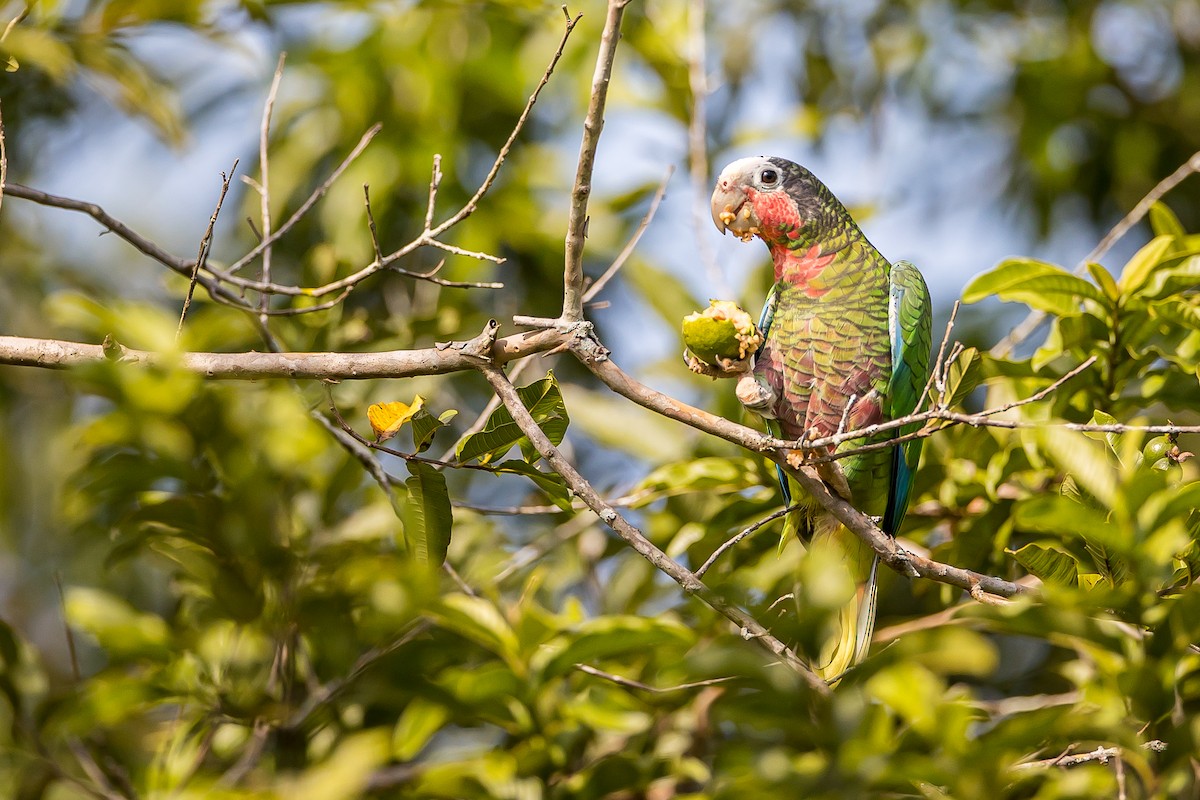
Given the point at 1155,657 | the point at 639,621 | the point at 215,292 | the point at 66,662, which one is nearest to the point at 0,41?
the point at 215,292

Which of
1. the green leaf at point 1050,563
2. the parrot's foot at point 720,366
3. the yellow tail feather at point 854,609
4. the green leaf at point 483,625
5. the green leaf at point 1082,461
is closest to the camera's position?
the green leaf at point 1082,461

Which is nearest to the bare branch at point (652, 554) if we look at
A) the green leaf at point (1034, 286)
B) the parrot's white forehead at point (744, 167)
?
the green leaf at point (1034, 286)

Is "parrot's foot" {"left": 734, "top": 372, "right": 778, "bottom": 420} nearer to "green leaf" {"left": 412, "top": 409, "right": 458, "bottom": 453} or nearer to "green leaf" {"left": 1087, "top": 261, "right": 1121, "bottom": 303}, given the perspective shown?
"green leaf" {"left": 412, "top": 409, "right": 458, "bottom": 453}

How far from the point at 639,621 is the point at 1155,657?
923 mm

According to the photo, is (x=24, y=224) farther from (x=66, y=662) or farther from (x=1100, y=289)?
(x=1100, y=289)

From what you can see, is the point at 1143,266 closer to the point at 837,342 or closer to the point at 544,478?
the point at 837,342

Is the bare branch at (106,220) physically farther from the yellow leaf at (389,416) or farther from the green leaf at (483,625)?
the green leaf at (483,625)

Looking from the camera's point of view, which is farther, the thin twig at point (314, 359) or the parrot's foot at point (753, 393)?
the parrot's foot at point (753, 393)

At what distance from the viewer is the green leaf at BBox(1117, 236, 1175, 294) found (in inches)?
92.7

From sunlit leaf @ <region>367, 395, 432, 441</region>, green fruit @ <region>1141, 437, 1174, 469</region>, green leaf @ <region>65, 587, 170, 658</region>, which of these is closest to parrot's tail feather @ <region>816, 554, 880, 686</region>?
green fruit @ <region>1141, 437, 1174, 469</region>

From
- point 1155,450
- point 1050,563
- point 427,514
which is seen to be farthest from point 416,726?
point 1155,450

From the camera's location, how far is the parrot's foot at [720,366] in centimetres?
195

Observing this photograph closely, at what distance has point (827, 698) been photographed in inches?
58.2

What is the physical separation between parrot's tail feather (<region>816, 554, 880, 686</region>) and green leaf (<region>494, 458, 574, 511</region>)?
88 cm
